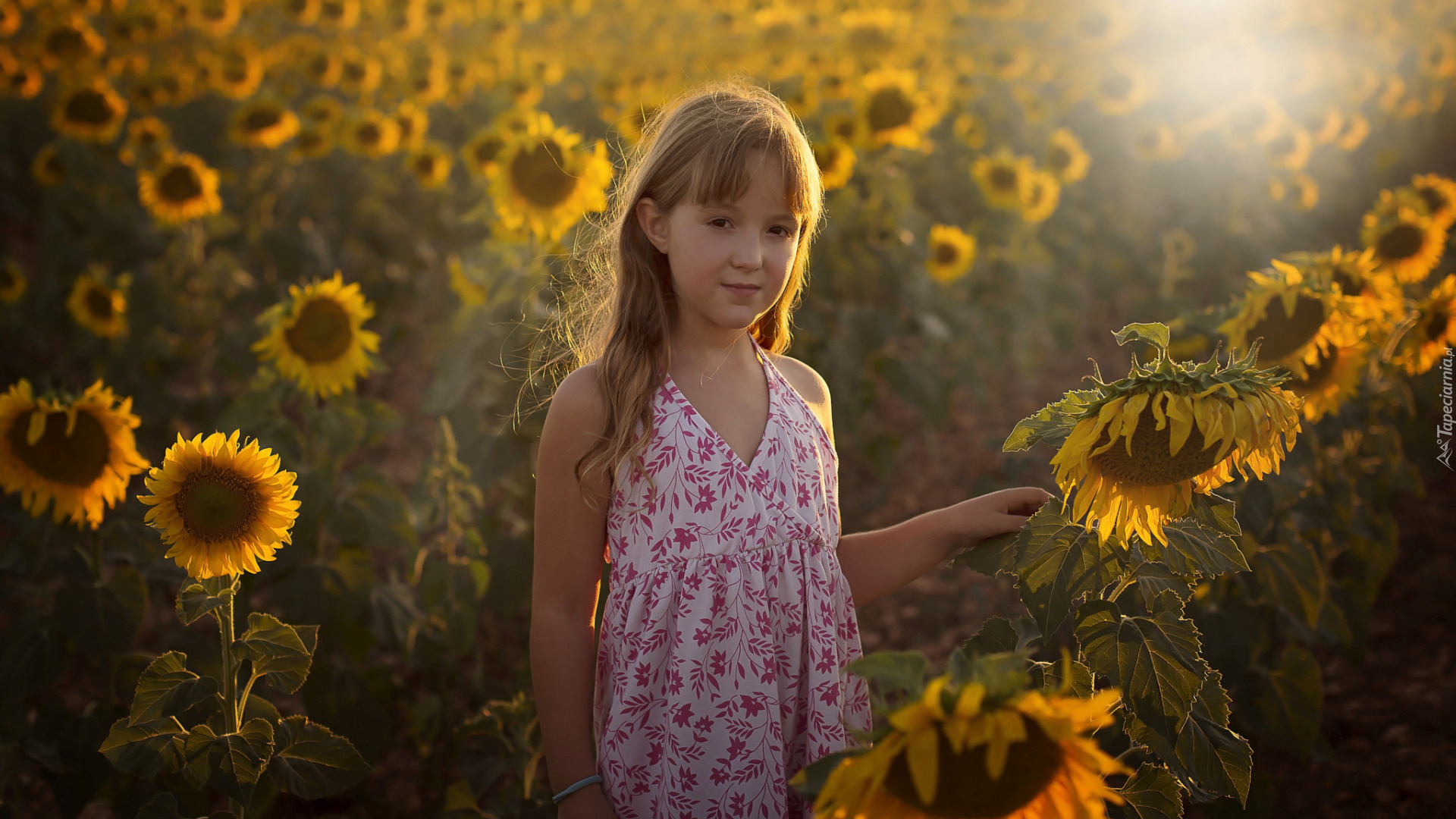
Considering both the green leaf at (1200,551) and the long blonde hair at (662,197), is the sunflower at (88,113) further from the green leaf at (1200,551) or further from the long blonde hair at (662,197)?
the green leaf at (1200,551)

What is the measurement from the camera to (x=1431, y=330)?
2.30 metres

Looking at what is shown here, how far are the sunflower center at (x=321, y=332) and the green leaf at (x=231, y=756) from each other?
1.30 metres

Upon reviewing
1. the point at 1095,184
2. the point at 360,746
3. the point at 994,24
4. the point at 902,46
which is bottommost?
the point at 360,746

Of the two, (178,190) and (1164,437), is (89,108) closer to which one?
(178,190)

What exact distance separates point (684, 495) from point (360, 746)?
1488mm

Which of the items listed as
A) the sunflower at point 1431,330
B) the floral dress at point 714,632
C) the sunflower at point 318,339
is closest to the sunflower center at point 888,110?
the sunflower at point 1431,330

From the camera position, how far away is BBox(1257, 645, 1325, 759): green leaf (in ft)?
7.30

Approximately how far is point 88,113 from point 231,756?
4614 mm

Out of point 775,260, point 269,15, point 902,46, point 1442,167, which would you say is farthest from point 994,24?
point 775,260

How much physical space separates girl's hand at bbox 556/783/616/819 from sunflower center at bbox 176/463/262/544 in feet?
2.30

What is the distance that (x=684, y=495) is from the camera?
1.56 m

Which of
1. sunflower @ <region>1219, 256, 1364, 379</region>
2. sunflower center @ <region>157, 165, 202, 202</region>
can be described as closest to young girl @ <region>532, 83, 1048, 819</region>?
sunflower @ <region>1219, 256, 1364, 379</region>

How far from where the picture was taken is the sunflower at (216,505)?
1.47 metres

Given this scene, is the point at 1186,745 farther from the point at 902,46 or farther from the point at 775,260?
the point at 902,46
